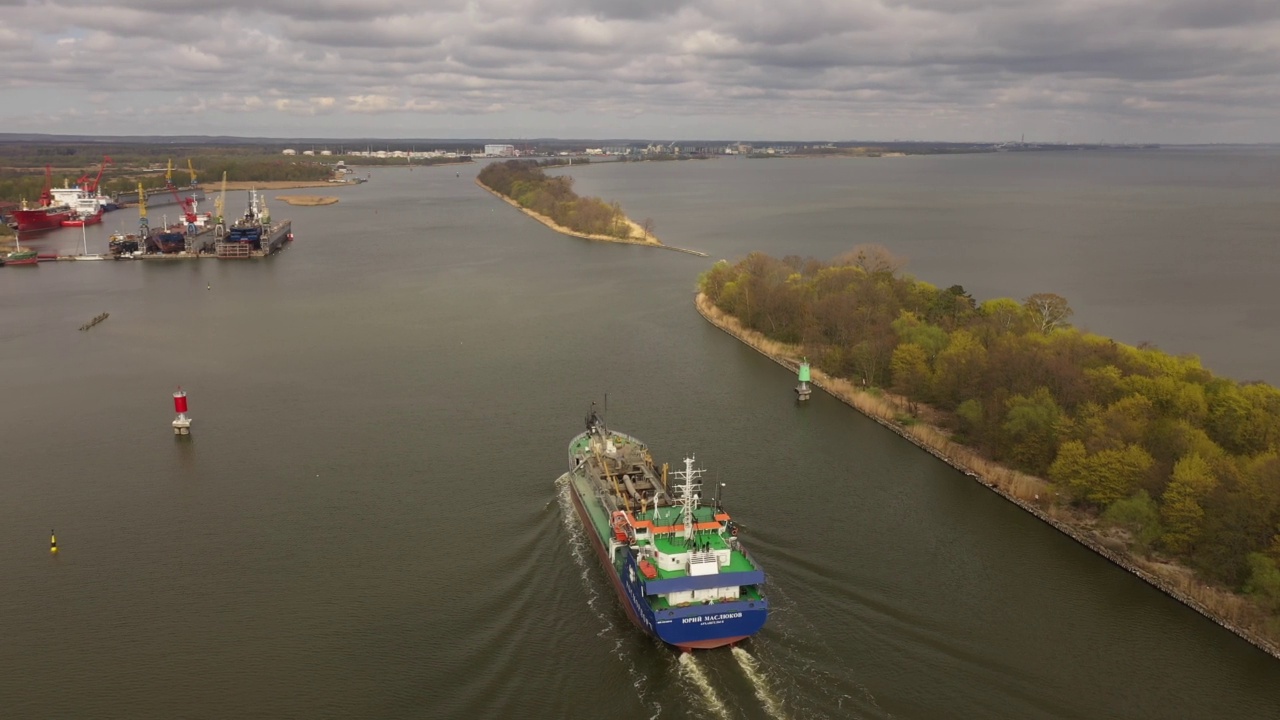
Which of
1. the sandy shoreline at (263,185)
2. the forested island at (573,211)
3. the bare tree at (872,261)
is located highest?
the sandy shoreline at (263,185)

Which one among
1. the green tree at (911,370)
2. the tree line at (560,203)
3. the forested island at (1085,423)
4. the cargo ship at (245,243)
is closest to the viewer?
the forested island at (1085,423)

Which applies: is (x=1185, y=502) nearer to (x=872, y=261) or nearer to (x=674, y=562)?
(x=674, y=562)

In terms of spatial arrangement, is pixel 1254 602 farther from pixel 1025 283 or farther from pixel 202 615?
pixel 1025 283

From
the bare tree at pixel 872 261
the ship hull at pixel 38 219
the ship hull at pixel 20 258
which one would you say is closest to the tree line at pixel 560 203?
the bare tree at pixel 872 261

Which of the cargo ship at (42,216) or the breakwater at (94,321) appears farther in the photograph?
the cargo ship at (42,216)

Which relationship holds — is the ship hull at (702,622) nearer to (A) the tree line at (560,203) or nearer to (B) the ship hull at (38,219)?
(A) the tree line at (560,203)

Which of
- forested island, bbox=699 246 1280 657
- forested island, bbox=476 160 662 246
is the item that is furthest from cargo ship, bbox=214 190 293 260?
forested island, bbox=699 246 1280 657
